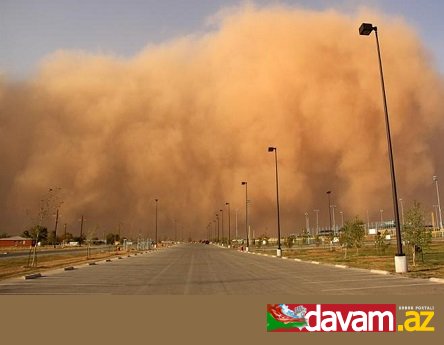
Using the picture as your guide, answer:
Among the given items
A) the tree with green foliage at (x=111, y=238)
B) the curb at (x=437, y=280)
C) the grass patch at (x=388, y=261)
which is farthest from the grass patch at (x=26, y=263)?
the tree with green foliage at (x=111, y=238)

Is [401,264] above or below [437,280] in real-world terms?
above

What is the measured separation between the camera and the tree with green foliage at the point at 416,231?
2314 centimetres

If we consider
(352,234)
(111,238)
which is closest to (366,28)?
(352,234)

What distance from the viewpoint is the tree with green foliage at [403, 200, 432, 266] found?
23.1 metres

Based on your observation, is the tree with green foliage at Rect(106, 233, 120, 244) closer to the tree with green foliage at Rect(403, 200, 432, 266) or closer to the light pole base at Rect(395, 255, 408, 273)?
the tree with green foliage at Rect(403, 200, 432, 266)

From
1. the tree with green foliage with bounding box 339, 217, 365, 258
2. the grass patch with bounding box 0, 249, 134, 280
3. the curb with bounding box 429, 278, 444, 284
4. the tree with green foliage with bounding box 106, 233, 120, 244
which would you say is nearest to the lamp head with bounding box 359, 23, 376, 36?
the curb with bounding box 429, 278, 444, 284

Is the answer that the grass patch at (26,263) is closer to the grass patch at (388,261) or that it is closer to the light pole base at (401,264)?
the light pole base at (401,264)

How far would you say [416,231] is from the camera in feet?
76.3

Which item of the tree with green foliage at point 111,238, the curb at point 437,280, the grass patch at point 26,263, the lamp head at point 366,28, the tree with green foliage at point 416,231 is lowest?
the curb at point 437,280

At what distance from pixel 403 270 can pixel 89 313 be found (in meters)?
14.7

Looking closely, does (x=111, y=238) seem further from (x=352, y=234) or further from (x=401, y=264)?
(x=401, y=264)

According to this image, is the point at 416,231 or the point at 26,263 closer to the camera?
the point at 416,231

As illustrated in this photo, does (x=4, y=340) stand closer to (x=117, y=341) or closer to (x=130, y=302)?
(x=117, y=341)

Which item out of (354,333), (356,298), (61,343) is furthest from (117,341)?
(356,298)
